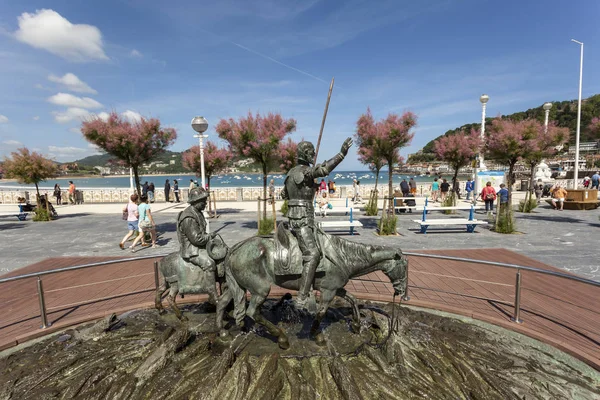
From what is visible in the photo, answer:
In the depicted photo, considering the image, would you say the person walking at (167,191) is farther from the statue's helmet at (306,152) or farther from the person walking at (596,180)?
the person walking at (596,180)

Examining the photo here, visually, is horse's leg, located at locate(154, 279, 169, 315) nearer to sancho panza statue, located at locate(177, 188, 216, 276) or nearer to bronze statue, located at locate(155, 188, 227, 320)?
bronze statue, located at locate(155, 188, 227, 320)

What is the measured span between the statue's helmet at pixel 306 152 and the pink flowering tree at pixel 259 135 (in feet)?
25.8

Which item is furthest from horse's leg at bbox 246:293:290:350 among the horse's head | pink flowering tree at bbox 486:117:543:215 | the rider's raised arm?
pink flowering tree at bbox 486:117:543:215

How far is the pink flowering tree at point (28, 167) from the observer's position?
16000mm

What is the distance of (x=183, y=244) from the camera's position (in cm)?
458

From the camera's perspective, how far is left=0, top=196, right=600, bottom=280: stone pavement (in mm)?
9062

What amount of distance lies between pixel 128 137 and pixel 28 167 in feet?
28.5

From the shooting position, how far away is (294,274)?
155 inches

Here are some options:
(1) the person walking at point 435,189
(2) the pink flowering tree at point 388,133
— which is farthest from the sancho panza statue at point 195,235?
(1) the person walking at point 435,189

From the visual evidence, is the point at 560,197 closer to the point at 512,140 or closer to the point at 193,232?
the point at 512,140

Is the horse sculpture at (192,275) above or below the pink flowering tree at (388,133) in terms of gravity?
below

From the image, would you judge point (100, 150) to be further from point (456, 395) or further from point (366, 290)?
point (456, 395)

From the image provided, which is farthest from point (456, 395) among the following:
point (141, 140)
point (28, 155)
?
point (28, 155)

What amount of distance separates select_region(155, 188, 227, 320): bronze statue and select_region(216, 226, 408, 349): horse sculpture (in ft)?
1.36
